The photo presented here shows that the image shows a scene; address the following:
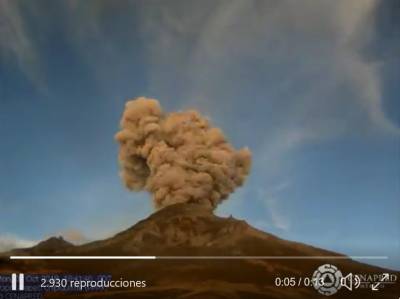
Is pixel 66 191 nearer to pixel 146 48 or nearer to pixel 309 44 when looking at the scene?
pixel 146 48

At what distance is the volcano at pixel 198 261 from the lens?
287cm

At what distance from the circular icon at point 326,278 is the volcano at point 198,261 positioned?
A: 0.06 feet

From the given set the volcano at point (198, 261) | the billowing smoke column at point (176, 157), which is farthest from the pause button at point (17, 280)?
the billowing smoke column at point (176, 157)

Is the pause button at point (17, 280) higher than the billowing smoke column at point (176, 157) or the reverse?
the reverse

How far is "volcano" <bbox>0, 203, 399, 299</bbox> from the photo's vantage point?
2.87 metres

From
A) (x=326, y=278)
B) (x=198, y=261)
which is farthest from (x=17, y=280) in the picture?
(x=326, y=278)

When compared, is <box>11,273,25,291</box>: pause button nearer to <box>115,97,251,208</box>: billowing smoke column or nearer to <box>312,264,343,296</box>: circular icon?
<box>115,97,251,208</box>: billowing smoke column

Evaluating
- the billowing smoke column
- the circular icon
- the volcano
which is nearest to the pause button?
the volcano

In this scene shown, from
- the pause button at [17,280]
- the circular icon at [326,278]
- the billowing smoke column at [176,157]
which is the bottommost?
the circular icon at [326,278]

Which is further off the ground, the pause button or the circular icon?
the pause button

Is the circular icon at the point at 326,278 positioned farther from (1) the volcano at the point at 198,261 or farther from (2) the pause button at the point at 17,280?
(2) the pause button at the point at 17,280

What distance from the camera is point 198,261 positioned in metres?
2.89

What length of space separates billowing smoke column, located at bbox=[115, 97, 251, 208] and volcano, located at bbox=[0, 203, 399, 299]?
9cm

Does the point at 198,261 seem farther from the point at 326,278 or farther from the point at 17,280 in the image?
the point at 17,280
